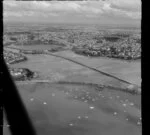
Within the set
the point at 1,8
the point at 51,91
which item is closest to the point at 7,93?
the point at 1,8

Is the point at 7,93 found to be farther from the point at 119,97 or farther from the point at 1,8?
the point at 119,97

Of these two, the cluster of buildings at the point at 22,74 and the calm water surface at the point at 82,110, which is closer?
the calm water surface at the point at 82,110

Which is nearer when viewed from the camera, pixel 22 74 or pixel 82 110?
pixel 82 110

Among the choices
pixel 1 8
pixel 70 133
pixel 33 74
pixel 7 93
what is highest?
pixel 1 8

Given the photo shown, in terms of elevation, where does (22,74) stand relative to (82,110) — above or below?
above

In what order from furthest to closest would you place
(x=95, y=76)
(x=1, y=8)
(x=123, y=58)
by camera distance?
(x=123, y=58) → (x=95, y=76) → (x=1, y=8)

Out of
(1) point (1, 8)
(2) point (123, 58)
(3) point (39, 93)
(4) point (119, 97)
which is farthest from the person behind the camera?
(2) point (123, 58)

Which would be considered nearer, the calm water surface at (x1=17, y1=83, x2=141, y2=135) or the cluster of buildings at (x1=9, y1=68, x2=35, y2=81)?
the calm water surface at (x1=17, y1=83, x2=141, y2=135)

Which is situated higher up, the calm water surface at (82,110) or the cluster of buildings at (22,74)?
the cluster of buildings at (22,74)

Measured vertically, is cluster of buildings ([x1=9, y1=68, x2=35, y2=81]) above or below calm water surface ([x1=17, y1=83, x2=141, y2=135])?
above

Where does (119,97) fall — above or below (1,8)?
below

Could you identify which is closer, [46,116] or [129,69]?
[46,116]
